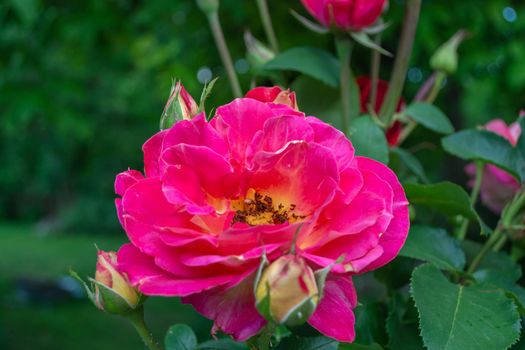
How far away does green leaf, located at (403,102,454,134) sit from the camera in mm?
510

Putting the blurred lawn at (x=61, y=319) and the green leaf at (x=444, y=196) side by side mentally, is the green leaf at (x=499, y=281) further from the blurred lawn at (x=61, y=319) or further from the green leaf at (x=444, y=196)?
the blurred lawn at (x=61, y=319)

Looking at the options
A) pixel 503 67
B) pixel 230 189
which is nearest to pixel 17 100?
pixel 503 67

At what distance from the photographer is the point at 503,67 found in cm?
170

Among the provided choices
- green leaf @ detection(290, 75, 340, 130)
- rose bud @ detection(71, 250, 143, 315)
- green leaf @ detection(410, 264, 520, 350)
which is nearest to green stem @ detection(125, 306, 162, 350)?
rose bud @ detection(71, 250, 143, 315)

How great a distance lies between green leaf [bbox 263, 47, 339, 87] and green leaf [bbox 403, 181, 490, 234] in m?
0.13

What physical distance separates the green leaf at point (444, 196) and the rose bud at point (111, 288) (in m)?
0.19

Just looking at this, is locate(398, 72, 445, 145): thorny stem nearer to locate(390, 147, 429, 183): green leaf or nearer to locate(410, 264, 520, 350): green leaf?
locate(390, 147, 429, 183): green leaf

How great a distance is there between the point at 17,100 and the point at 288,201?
4.41ft

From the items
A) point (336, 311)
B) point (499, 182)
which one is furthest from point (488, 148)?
point (336, 311)

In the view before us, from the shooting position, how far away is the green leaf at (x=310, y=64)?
0.50 m

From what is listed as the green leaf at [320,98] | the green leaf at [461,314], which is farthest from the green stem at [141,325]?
the green leaf at [320,98]

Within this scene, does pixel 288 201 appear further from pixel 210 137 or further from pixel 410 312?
pixel 410 312

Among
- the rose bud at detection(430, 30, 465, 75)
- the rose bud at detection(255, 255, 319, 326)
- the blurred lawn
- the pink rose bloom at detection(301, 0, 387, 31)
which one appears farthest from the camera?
the blurred lawn

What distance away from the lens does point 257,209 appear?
342 mm
